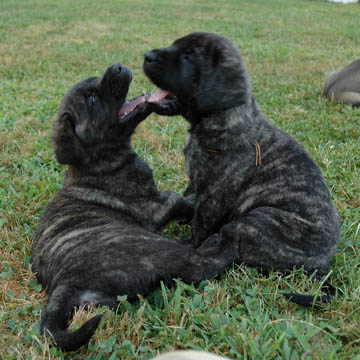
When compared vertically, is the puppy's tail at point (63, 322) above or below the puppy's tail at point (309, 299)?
above

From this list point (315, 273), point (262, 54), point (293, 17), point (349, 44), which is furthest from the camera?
point (293, 17)

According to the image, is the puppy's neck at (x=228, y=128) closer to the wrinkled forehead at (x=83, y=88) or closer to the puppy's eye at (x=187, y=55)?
the puppy's eye at (x=187, y=55)

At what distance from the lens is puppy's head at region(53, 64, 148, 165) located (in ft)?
11.4

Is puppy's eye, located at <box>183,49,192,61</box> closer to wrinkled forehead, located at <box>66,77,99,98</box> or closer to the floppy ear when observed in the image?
the floppy ear

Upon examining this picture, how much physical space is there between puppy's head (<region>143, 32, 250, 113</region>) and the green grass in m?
1.26

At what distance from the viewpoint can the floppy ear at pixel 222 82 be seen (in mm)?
3104

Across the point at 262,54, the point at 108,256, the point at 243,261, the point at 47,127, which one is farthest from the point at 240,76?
the point at 262,54

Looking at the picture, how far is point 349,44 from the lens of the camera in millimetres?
13359

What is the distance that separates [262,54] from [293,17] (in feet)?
31.3

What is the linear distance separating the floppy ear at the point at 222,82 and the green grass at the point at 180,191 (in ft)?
4.08

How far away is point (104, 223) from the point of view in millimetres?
3117

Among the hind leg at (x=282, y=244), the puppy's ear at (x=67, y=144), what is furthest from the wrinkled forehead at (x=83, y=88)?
the hind leg at (x=282, y=244)

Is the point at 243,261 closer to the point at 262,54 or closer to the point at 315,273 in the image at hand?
the point at 315,273

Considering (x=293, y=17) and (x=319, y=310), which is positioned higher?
(x=293, y=17)
